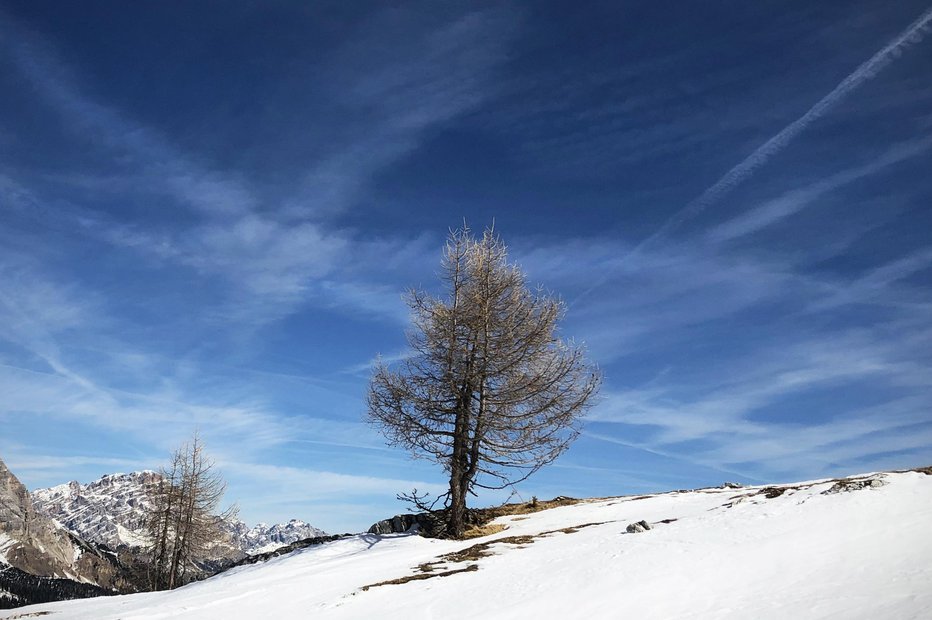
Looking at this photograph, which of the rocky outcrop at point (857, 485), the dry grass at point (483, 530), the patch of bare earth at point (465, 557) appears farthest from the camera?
the dry grass at point (483, 530)

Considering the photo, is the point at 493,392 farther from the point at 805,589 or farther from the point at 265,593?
the point at 805,589

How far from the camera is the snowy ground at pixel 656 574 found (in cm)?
757

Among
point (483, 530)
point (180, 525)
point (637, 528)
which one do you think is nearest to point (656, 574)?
point (637, 528)

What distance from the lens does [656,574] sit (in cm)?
907

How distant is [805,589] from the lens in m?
7.62

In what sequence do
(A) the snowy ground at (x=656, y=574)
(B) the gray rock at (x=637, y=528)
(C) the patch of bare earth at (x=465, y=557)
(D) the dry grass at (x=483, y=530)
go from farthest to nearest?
(D) the dry grass at (x=483, y=530) < (B) the gray rock at (x=637, y=528) < (C) the patch of bare earth at (x=465, y=557) < (A) the snowy ground at (x=656, y=574)

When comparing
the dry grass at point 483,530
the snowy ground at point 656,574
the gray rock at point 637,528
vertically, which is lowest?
the snowy ground at point 656,574

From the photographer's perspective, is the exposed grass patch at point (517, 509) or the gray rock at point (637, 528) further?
the exposed grass patch at point (517, 509)

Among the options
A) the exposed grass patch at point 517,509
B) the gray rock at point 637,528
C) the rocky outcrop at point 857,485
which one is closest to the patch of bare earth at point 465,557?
the gray rock at point 637,528

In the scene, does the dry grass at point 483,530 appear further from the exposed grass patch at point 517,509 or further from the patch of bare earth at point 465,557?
the patch of bare earth at point 465,557

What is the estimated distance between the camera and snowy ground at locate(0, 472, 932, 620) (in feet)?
24.8

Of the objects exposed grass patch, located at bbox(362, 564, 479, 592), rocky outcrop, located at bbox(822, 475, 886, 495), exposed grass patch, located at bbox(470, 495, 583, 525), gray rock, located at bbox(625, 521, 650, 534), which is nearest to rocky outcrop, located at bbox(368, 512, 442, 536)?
exposed grass patch, located at bbox(470, 495, 583, 525)

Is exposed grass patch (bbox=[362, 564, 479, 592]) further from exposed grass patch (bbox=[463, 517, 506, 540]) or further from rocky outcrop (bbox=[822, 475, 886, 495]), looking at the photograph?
rocky outcrop (bbox=[822, 475, 886, 495])

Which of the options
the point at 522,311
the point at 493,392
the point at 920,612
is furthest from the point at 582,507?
the point at 920,612
